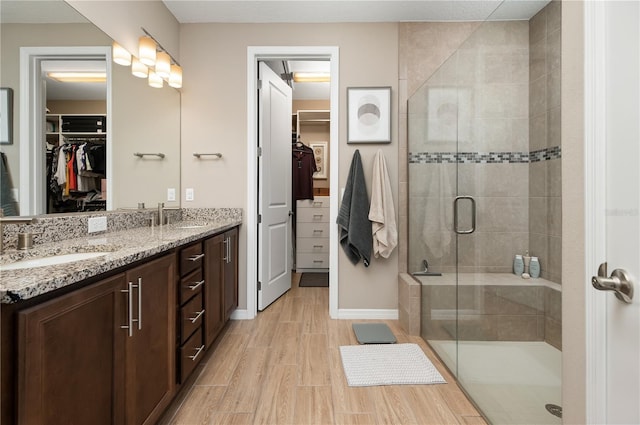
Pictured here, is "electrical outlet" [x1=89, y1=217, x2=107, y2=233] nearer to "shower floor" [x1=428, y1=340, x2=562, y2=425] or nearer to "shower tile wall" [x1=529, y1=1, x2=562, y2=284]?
"shower floor" [x1=428, y1=340, x2=562, y2=425]

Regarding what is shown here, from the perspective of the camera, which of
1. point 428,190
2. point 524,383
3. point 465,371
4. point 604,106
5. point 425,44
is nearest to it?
point 604,106

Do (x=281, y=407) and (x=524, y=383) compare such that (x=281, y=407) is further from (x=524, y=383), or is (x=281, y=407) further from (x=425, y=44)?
(x=425, y=44)

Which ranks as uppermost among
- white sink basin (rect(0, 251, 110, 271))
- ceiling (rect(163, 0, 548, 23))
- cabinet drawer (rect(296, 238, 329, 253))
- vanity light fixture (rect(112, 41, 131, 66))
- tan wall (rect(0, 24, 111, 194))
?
ceiling (rect(163, 0, 548, 23))

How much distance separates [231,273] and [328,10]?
2.41 m

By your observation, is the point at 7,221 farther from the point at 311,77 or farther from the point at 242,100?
the point at 311,77

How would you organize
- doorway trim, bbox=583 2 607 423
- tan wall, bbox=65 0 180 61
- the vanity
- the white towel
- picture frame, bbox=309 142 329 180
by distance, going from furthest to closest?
picture frame, bbox=309 142 329 180 → the white towel → tan wall, bbox=65 0 180 61 → doorway trim, bbox=583 2 607 423 → the vanity

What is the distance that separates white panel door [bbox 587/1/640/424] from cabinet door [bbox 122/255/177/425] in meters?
1.48

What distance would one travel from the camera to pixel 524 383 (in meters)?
1.46

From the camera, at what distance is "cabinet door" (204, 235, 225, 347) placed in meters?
1.88

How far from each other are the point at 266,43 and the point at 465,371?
119 inches

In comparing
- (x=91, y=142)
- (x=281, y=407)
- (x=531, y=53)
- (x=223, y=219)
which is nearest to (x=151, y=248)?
(x=91, y=142)

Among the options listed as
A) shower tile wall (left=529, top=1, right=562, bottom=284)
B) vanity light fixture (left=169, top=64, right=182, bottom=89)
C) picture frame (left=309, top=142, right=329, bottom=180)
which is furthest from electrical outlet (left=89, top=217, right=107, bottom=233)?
picture frame (left=309, top=142, right=329, bottom=180)

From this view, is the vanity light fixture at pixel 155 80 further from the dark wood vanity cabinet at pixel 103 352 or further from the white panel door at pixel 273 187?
the dark wood vanity cabinet at pixel 103 352

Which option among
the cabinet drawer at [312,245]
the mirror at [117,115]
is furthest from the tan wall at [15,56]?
the cabinet drawer at [312,245]
